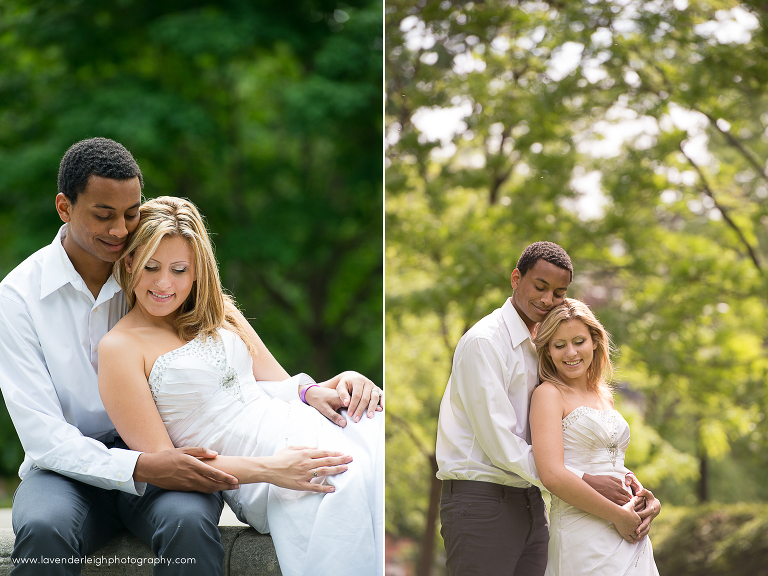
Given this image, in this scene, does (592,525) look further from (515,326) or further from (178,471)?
(178,471)

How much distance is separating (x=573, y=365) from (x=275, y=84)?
886cm

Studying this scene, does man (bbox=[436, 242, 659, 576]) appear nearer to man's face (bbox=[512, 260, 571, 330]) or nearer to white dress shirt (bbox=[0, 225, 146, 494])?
man's face (bbox=[512, 260, 571, 330])

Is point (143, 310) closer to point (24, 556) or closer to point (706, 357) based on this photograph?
point (24, 556)

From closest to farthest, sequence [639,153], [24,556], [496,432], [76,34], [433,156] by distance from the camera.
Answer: [24,556], [496,432], [639,153], [433,156], [76,34]

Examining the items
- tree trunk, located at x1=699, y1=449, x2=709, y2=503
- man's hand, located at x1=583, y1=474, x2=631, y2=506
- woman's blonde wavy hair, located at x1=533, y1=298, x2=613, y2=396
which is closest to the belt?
man's hand, located at x1=583, y1=474, x2=631, y2=506

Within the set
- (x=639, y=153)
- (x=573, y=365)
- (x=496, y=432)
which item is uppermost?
(x=639, y=153)

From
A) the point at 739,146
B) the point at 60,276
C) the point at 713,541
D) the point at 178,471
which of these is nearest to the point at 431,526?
the point at 713,541

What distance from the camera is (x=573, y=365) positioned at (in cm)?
250

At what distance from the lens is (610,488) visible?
2.39 metres

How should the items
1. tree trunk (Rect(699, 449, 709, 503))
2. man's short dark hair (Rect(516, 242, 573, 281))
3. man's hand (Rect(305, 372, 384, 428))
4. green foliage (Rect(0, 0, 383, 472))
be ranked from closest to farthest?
man's short dark hair (Rect(516, 242, 573, 281)) → man's hand (Rect(305, 372, 384, 428)) → green foliage (Rect(0, 0, 383, 472)) → tree trunk (Rect(699, 449, 709, 503))

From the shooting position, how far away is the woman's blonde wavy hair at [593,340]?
8.23 ft

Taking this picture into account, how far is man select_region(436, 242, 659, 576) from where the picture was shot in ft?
7.99

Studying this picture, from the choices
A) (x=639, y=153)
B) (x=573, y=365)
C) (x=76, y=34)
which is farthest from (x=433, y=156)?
(x=573, y=365)

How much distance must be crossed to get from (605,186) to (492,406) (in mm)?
5235
